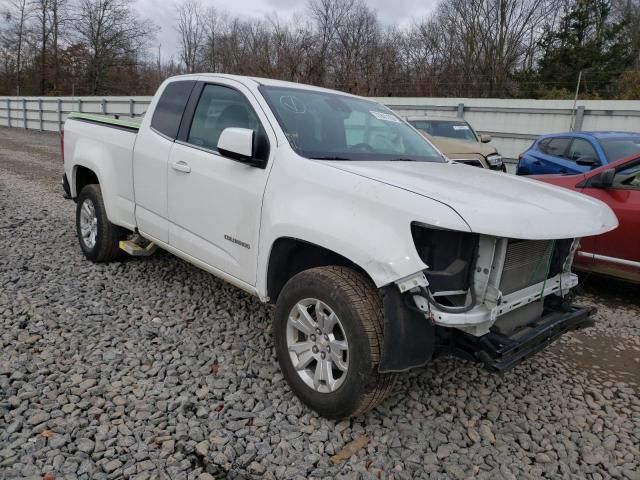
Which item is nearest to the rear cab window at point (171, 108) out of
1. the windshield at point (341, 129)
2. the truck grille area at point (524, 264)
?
the windshield at point (341, 129)

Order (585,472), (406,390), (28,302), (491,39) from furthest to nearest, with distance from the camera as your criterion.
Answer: (491,39) < (28,302) < (406,390) < (585,472)

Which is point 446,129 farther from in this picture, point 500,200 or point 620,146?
point 500,200

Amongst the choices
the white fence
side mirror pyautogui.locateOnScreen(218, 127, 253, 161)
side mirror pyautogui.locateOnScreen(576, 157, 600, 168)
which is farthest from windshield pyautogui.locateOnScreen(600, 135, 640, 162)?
side mirror pyautogui.locateOnScreen(218, 127, 253, 161)

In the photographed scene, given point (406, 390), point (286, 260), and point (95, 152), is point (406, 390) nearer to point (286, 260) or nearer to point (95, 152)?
point (286, 260)

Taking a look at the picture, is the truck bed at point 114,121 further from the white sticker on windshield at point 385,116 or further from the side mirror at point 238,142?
the white sticker on windshield at point 385,116

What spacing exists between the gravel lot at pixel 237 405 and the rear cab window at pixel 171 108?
1.46 meters

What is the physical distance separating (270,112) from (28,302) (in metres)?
2.65

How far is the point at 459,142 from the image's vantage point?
9.25 m

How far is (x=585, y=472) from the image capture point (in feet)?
8.47

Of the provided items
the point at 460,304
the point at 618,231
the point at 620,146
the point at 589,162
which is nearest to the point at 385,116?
the point at 460,304

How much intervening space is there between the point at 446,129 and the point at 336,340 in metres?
8.16

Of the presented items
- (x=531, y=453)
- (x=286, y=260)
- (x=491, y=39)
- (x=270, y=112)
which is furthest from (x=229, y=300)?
(x=491, y=39)

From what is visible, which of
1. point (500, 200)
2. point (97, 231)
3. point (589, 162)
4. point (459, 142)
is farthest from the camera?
point (459, 142)

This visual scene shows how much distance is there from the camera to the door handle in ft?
12.2
